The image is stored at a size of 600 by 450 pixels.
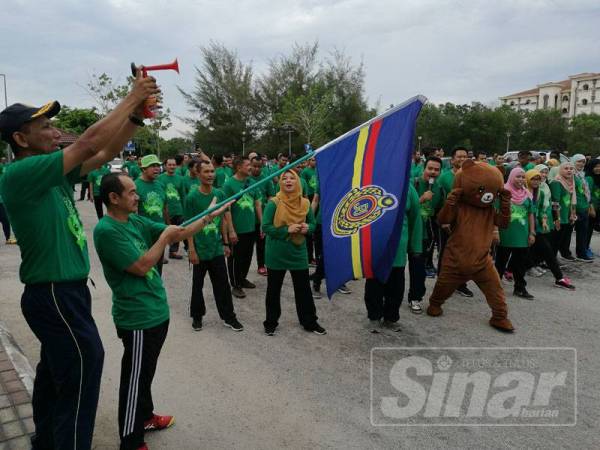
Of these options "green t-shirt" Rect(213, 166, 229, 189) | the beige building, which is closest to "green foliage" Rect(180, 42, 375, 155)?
"green t-shirt" Rect(213, 166, 229, 189)

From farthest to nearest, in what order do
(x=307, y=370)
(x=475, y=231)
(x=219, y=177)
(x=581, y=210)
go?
1. (x=219, y=177)
2. (x=581, y=210)
3. (x=475, y=231)
4. (x=307, y=370)

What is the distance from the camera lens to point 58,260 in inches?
86.1

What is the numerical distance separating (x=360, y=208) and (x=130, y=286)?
198 centimetres

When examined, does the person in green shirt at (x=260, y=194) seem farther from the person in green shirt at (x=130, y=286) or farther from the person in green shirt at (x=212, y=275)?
the person in green shirt at (x=130, y=286)

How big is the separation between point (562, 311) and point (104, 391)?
5160mm

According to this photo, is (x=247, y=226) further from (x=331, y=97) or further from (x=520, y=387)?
(x=331, y=97)

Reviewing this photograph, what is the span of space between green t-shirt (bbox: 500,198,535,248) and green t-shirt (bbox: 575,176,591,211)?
277 cm

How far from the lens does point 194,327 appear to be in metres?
4.83

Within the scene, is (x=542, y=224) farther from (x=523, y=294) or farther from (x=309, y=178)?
(x=309, y=178)

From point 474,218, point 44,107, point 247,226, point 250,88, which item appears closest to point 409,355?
point 474,218

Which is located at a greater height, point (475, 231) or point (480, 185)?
point (480, 185)

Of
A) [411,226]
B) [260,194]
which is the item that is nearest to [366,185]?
[411,226]

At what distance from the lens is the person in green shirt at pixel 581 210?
7.88 metres

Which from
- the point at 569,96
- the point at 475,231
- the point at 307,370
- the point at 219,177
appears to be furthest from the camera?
the point at 569,96
